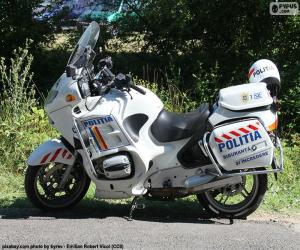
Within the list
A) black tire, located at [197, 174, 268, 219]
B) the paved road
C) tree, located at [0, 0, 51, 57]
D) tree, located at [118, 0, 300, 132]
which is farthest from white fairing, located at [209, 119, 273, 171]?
tree, located at [0, 0, 51, 57]

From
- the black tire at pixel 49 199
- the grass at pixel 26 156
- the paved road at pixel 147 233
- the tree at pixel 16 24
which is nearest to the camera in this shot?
the paved road at pixel 147 233

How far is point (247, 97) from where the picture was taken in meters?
5.44

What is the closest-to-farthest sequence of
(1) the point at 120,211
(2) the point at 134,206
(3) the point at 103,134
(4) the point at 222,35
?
(3) the point at 103,134
(2) the point at 134,206
(1) the point at 120,211
(4) the point at 222,35

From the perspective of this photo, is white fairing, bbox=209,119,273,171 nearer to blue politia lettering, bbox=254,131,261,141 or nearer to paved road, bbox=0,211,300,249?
blue politia lettering, bbox=254,131,261,141

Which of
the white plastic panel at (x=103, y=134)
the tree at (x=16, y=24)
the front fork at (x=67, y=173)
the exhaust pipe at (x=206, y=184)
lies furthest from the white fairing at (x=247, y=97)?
the tree at (x=16, y=24)

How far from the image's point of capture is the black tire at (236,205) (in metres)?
5.70

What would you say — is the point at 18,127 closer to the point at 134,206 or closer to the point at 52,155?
the point at 52,155

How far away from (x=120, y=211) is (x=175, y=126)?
111 cm

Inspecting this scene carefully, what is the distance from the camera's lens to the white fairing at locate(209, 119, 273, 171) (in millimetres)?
5418

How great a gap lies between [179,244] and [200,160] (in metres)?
0.94

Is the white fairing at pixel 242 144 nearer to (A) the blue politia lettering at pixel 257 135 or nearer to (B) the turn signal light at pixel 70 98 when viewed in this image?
(A) the blue politia lettering at pixel 257 135

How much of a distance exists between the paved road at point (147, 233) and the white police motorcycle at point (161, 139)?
273 millimetres

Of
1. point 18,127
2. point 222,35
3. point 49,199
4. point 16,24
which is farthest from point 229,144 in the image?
point 16,24

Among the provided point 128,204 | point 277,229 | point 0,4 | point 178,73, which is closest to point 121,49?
point 178,73
